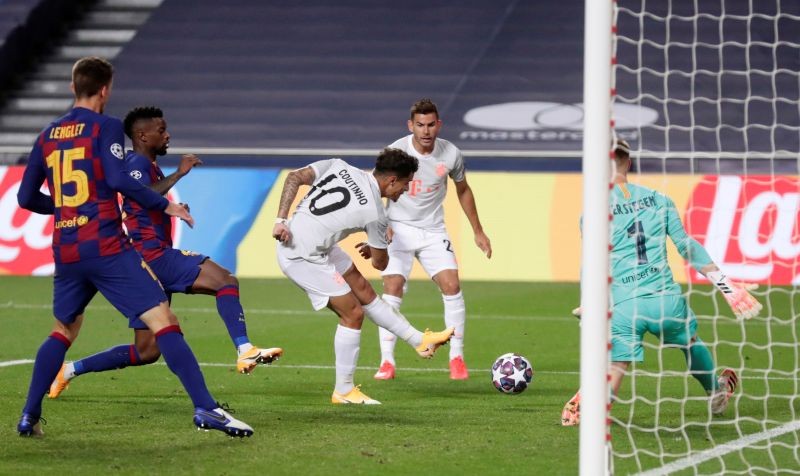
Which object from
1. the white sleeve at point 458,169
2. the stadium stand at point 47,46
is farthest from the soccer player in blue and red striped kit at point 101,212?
the stadium stand at point 47,46

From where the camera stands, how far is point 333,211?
8.28m

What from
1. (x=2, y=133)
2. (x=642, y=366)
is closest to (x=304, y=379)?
(x=642, y=366)

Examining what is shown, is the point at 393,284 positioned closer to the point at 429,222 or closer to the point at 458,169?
the point at 429,222

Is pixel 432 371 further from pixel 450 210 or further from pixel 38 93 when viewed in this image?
pixel 38 93

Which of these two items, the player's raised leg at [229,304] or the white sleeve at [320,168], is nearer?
the player's raised leg at [229,304]

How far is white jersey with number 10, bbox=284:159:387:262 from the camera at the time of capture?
827 centimetres

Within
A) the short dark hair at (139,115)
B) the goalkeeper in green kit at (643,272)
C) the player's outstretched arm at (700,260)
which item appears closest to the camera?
the player's outstretched arm at (700,260)

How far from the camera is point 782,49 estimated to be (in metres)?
21.0

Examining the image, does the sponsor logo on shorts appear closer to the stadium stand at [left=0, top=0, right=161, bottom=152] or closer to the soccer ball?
the soccer ball

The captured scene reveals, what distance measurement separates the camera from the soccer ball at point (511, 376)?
871cm

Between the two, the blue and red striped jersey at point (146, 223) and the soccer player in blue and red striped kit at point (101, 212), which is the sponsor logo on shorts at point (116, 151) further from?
the blue and red striped jersey at point (146, 223)

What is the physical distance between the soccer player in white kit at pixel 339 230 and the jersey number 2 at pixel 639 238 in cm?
149

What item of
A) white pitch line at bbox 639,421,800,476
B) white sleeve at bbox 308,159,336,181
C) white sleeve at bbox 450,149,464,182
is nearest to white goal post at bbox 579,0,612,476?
white pitch line at bbox 639,421,800,476

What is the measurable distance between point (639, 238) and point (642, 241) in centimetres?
3
